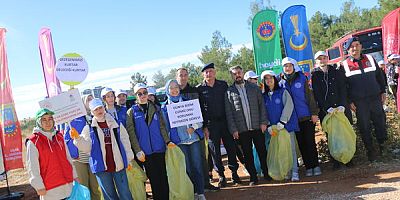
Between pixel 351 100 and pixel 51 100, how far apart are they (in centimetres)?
472

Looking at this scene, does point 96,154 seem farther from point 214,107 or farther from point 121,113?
point 214,107

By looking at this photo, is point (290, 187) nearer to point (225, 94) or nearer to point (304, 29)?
point (225, 94)

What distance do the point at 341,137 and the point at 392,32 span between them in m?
4.58

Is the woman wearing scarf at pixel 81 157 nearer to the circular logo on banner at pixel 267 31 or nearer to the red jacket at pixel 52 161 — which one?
the red jacket at pixel 52 161

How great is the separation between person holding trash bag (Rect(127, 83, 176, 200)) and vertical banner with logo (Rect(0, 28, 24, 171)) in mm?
4205

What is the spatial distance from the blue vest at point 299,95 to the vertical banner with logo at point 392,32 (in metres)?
4.46

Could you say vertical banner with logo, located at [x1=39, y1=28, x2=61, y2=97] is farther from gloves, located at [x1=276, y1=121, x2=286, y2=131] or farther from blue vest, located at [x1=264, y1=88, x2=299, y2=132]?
gloves, located at [x1=276, y1=121, x2=286, y2=131]

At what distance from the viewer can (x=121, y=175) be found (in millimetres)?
4824

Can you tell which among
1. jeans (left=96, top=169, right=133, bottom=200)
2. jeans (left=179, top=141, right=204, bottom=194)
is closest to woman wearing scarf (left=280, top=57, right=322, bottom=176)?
jeans (left=179, top=141, right=204, bottom=194)

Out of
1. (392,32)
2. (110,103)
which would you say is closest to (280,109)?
(110,103)

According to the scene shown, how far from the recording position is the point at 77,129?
5297mm

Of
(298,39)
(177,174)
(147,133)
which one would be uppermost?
(298,39)

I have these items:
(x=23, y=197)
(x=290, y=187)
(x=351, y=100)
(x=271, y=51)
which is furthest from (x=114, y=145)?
(x=271, y=51)

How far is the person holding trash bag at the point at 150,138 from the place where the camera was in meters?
5.16
